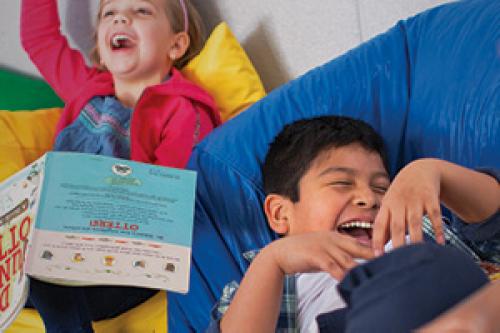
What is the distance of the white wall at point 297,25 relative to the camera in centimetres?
152

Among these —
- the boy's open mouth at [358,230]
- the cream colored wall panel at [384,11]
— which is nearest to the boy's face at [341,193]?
the boy's open mouth at [358,230]

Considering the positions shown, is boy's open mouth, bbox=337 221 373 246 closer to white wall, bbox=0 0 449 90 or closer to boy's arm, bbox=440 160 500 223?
boy's arm, bbox=440 160 500 223

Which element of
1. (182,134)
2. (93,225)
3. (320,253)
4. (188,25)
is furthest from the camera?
(188,25)

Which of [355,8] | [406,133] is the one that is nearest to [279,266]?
[406,133]

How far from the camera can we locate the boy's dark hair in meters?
1.05

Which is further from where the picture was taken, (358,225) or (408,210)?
(358,225)

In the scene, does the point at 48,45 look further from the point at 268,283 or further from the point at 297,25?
the point at 268,283

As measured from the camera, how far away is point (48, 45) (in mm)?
1773

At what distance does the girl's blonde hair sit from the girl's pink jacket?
0.08 metres

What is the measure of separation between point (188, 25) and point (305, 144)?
2.36 feet

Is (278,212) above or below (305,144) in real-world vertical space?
below

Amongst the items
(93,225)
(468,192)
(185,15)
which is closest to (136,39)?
(185,15)

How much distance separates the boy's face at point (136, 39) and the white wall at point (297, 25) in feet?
0.66

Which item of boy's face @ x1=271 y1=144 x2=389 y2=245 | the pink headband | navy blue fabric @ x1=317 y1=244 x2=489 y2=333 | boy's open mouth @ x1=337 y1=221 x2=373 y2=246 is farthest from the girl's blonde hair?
navy blue fabric @ x1=317 y1=244 x2=489 y2=333
